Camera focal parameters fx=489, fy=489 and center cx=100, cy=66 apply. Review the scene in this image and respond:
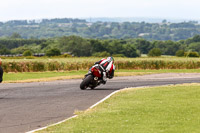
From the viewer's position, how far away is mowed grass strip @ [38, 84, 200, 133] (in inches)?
455

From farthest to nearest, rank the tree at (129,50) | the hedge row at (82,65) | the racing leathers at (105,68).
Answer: the tree at (129,50), the hedge row at (82,65), the racing leathers at (105,68)

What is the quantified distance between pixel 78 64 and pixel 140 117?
106ft

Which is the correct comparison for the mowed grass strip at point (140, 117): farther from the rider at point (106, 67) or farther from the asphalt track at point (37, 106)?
the rider at point (106, 67)

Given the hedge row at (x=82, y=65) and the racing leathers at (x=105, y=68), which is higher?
the racing leathers at (x=105, y=68)

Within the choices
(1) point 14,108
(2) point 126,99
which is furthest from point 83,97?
(1) point 14,108

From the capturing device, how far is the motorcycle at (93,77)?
23.2m

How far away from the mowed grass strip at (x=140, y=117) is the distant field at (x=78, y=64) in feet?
84.2

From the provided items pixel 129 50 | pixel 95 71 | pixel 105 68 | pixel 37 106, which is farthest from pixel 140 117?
pixel 129 50

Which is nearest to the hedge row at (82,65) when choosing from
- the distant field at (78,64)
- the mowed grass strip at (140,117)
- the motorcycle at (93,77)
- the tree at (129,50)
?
the distant field at (78,64)

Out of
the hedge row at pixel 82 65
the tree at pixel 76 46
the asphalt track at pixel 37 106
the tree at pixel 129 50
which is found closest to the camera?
the asphalt track at pixel 37 106

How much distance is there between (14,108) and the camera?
16234 mm

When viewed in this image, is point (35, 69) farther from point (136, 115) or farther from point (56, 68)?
point (136, 115)

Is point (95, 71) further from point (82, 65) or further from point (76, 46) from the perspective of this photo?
point (76, 46)

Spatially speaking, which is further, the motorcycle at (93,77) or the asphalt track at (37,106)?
the motorcycle at (93,77)
